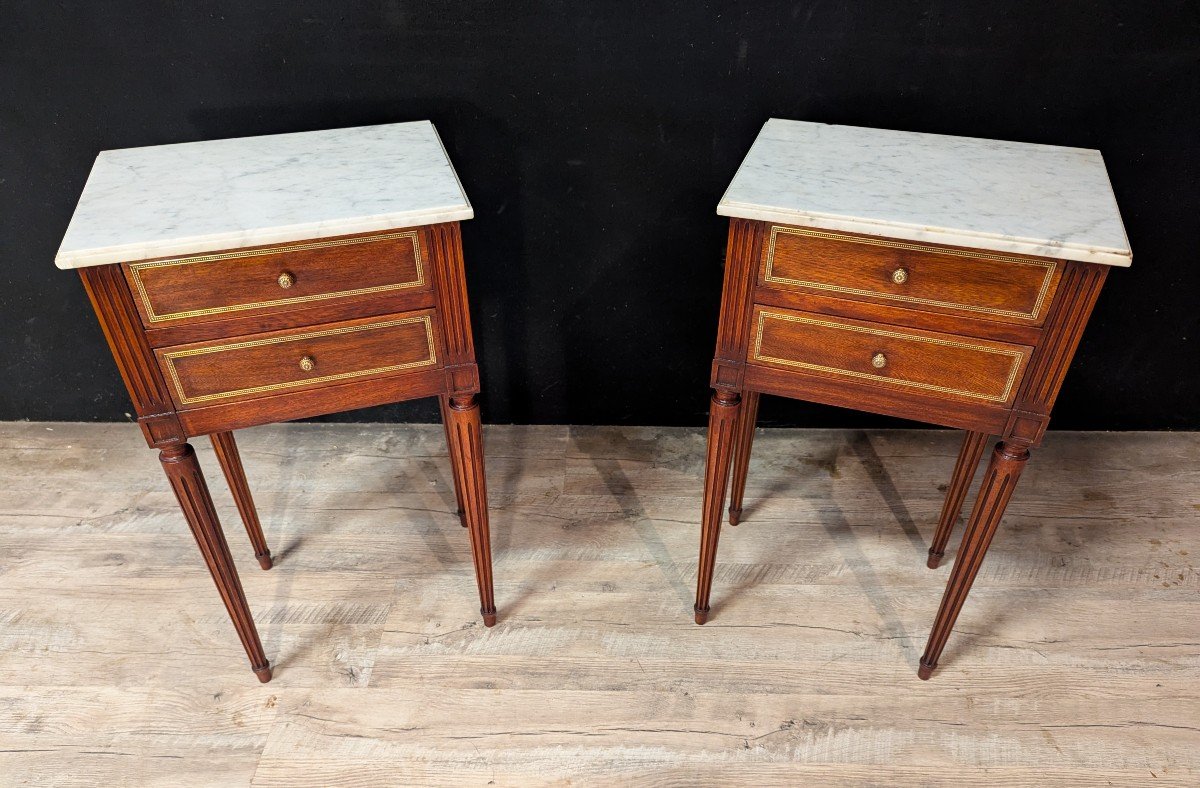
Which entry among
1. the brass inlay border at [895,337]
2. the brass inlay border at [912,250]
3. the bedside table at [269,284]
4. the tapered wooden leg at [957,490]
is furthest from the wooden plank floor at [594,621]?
the brass inlay border at [912,250]

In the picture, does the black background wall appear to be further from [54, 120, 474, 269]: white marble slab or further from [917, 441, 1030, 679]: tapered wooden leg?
[917, 441, 1030, 679]: tapered wooden leg

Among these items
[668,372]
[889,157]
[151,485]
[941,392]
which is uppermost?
[889,157]

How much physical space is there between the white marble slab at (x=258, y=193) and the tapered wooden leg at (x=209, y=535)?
344 millimetres

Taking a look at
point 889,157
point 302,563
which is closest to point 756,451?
point 889,157

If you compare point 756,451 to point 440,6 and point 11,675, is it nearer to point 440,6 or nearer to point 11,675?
point 440,6

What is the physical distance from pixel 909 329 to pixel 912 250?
0.41 ft

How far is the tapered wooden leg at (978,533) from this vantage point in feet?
4.59

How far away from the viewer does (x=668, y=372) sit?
220cm

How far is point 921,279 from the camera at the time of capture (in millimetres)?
1287

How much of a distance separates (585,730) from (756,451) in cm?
89

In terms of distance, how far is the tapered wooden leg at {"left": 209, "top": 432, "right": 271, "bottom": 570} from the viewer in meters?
1.75

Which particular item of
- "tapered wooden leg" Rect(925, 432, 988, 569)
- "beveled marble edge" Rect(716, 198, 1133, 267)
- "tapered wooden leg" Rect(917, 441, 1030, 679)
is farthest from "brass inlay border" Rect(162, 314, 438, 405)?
"tapered wooden leg" Rect(925, 432, 988, 569)

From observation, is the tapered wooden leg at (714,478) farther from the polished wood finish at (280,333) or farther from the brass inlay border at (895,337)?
the polished wood finish at (280,333)

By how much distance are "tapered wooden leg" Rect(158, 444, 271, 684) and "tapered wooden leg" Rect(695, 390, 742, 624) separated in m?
0.85
